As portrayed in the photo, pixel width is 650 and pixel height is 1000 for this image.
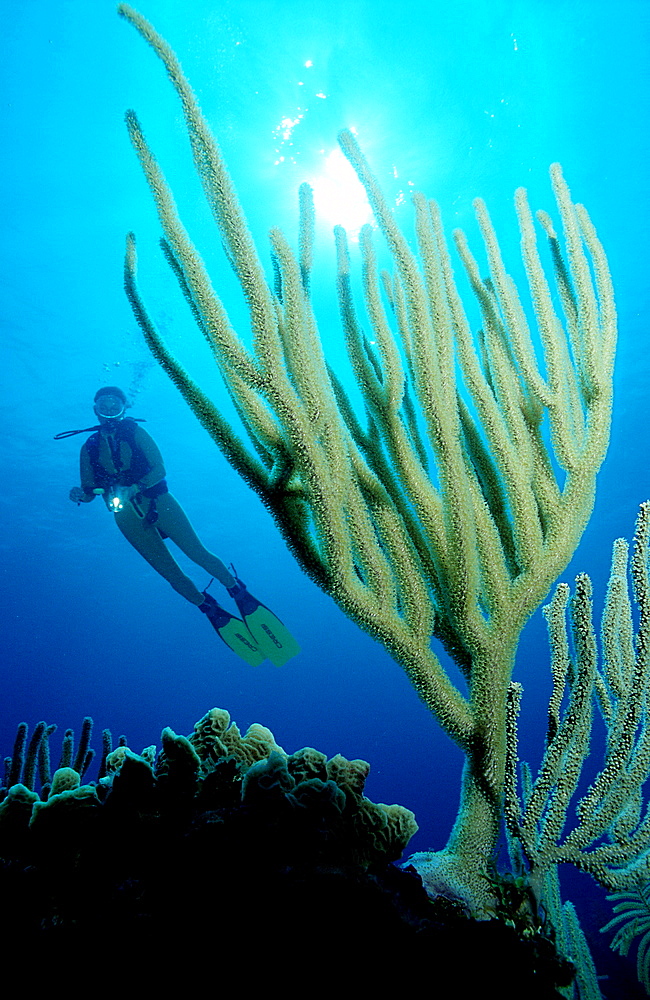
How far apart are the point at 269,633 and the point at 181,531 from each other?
4.25 m

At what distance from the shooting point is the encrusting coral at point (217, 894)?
82 centimetres

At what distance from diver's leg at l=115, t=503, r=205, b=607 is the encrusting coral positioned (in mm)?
7643

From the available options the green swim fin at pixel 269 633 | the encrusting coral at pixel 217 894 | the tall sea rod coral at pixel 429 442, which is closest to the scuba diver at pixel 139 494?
the green swim fin at pixel 269 633

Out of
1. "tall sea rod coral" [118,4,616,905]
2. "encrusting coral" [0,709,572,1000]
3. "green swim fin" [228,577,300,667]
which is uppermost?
"green swim fin" [228,577,300,667]

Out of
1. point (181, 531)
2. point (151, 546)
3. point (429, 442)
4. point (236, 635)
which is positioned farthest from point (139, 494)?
point (429, 442)

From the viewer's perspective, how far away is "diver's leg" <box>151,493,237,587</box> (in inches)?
365

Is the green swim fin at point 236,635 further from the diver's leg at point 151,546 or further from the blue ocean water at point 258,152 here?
the blue ocean water at point 258,152

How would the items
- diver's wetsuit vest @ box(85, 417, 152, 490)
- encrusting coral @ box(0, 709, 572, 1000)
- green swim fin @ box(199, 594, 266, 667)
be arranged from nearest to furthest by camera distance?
1. encrusting coral @ box(0, 709, 572, 1000)
2. green swim fin @ box(199, 594, 266, 667)
3. diver's wetsuit vest @ box(85, 417, 152, 490)

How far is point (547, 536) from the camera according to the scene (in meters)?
1.85

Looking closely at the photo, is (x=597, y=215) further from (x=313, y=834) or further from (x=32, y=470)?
(x=32, y=470)

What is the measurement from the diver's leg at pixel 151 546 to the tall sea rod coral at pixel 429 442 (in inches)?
287

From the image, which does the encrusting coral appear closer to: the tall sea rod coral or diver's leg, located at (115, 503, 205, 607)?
the tall sea rod coral

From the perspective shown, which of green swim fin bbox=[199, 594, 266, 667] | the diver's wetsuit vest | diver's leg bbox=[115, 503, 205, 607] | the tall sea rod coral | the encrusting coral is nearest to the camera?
the encrusting coral

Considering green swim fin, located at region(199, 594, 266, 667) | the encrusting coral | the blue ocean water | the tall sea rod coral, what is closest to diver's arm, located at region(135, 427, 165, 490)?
green swim fin, located at region(199, 594, 266, 667)
